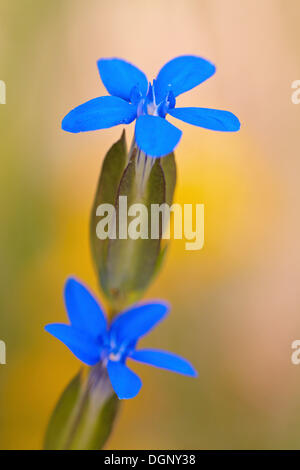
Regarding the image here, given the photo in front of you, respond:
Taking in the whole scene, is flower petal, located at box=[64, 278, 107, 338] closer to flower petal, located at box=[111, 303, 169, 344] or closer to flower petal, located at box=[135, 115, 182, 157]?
flower petal, located at box=[111, 303, 169, 344]

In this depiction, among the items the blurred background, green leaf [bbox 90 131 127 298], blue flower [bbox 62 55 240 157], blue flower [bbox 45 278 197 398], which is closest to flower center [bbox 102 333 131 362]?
blue flower [bbox 45 278 197 398]

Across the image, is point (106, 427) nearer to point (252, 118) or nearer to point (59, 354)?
point (59, 354)

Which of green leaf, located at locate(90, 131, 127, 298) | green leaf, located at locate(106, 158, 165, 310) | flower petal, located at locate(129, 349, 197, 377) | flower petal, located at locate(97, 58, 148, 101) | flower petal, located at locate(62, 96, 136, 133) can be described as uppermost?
flower petal, located at locate(97, 58, 148, 101)

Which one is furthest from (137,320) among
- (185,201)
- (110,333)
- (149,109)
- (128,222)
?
(185,201)

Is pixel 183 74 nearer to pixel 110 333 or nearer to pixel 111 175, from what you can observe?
pixel 111 175
